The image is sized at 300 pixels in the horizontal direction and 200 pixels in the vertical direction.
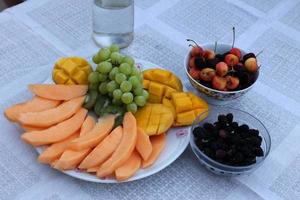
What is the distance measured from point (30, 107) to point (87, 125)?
0.10 metres

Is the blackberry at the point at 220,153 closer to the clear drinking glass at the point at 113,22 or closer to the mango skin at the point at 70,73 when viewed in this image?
the mango skin at the point at 70,73

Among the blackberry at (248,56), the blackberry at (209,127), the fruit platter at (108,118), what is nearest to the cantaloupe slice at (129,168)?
the fruit platter at (108,118)

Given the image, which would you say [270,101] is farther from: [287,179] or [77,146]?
[77,146]

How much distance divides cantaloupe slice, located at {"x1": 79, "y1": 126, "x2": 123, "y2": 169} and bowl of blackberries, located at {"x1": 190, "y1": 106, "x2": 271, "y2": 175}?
0.38 feet

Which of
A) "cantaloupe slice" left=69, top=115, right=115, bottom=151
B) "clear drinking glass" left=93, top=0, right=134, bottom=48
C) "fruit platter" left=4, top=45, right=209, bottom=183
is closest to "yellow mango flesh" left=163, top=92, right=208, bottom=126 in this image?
"fruit platter" left=4, top=45, right=209, bottom=183

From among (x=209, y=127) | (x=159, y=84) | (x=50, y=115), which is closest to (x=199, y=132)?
(x=209, y=127)

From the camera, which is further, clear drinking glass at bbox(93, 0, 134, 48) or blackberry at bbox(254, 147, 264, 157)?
clear drinking glass at bbox(93, 0, 134, 48)

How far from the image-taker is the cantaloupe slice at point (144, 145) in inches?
24.1

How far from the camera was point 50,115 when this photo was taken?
640 millimetres

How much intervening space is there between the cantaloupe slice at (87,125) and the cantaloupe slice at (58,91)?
2.1 inches

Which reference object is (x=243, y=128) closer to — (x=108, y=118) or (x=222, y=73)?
(x=222, y=73)

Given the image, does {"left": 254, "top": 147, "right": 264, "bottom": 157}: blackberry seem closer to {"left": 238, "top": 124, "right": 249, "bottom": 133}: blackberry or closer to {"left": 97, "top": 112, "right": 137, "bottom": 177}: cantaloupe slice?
{"left": 238, "top": 124, "right": 249, "bottom": 133}: blackberry

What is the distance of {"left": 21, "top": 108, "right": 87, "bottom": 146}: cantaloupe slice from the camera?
24.1 inches

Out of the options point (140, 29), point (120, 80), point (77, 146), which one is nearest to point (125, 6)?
point (140, 29)
